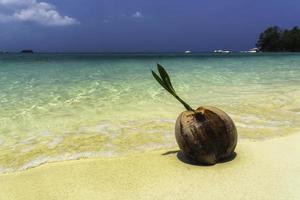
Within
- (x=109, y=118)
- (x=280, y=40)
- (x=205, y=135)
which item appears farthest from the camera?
(x=280, y=40)

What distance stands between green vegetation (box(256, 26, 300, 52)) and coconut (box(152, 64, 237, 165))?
9540 cm

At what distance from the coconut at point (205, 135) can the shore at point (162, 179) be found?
12 cm

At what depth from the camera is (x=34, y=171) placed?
12.4 feet

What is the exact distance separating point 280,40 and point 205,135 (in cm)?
9917

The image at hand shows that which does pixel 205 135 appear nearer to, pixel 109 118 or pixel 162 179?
pixel 162 179

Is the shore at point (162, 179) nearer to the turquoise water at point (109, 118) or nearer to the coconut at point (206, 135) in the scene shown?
the coconut at point (206, 135)

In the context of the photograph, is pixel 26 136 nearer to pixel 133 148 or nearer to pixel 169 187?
pixel 133 148

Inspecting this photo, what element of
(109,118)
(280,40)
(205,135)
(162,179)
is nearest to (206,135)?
(205,135)

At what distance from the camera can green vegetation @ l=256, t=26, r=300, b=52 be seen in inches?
3593

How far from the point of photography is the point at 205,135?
3555 millimetres

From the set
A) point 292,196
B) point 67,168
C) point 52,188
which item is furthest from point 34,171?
point 292,196

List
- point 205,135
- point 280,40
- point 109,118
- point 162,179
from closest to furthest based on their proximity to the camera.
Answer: point 162,179, point 205,135, point 109,118, point 280,40

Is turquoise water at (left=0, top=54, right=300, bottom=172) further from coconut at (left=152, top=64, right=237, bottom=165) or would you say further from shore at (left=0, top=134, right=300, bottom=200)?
coconut at (left=152, top=64, right=237, bottom=165)

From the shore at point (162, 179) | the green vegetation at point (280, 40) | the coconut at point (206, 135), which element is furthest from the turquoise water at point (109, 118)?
the green vegetation at point (280, 40)
